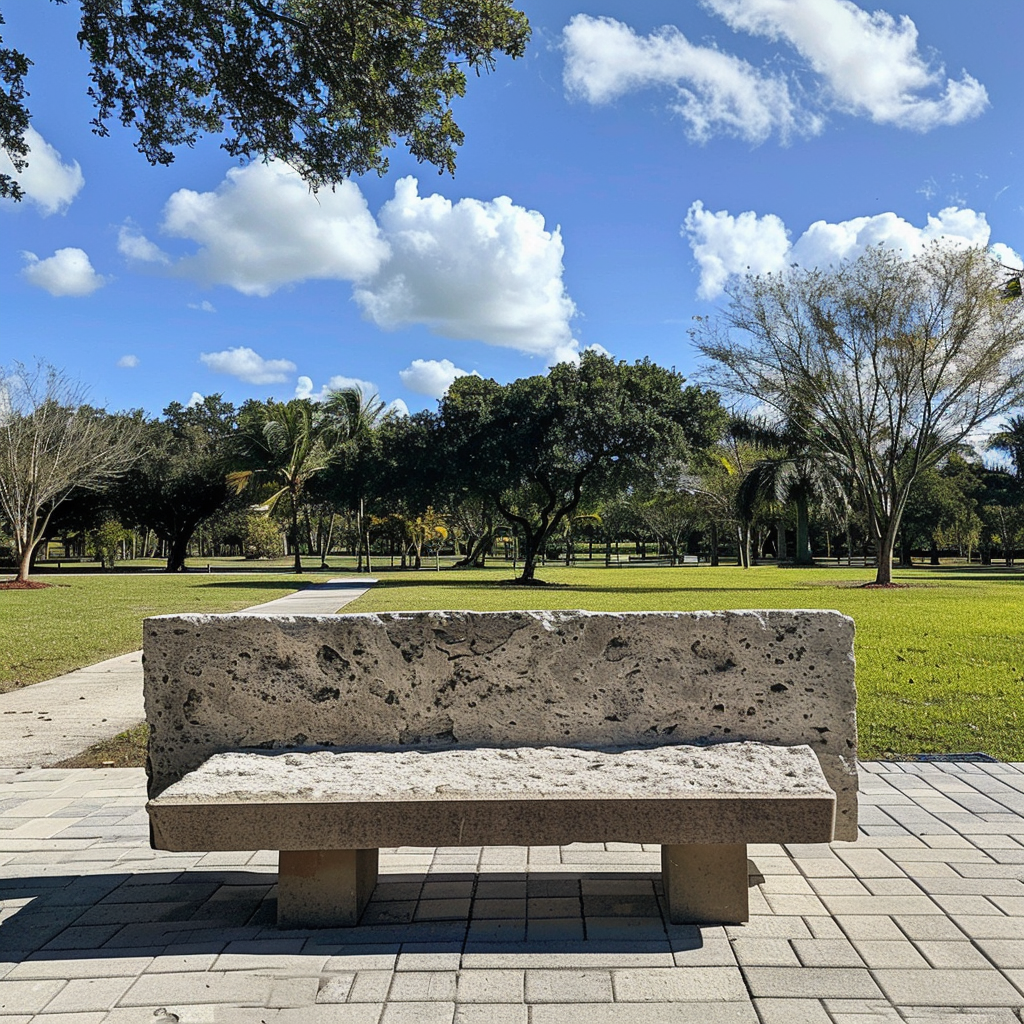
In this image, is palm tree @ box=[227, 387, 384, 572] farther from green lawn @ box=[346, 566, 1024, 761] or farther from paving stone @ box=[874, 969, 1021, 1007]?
paving stone @ box=[874, 969, 1021, 1007]

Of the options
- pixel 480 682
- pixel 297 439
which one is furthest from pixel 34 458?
pixel 480 682

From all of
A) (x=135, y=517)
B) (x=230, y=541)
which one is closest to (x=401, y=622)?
(x=135, y=517)

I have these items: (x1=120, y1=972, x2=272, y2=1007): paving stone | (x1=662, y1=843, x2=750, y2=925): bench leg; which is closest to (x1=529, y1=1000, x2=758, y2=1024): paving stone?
(x1=662, y1=843, x2=750, y2=925): bench leg

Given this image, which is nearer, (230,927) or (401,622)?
(230,927)

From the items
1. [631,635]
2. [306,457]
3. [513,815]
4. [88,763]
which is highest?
[306,457]

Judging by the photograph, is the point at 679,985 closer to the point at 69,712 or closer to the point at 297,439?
the point at 69,712

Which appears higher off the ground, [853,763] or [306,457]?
[306,457]

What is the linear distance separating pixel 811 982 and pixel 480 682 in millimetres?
1404

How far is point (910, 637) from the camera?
10.9 meters

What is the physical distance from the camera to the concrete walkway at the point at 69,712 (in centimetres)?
562

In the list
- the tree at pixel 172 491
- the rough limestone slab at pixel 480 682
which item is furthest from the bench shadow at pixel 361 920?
the tree at pixel 172 491

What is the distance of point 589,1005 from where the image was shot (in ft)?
7.77

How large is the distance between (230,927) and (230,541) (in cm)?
7086

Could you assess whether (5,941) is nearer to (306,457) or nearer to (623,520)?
(306,457)
